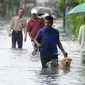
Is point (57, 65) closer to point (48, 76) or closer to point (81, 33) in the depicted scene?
point (48, 76)

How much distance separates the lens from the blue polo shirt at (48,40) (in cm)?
1259

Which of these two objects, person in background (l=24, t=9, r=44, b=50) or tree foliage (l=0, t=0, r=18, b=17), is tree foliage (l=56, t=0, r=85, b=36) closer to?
person in background (l=24, t=9, r=44, b=50)

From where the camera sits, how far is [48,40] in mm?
12641

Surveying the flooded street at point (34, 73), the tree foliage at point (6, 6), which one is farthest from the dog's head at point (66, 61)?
the tree foliage at point (6, 6)

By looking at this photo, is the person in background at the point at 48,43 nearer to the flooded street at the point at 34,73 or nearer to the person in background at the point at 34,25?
the flooded street at the point at 34,73

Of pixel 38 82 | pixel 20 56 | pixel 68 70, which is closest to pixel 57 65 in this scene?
pixel 68 70

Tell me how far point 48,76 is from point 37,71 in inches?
40.5

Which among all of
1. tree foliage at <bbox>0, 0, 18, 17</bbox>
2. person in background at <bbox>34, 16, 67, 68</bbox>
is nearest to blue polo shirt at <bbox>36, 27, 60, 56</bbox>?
person in background at <bbox>34, 16, 67, 68</bbox>

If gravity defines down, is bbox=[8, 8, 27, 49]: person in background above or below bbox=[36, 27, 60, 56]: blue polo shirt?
below

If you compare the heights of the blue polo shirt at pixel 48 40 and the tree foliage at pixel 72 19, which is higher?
the blue polo shirt at pixel 48 40

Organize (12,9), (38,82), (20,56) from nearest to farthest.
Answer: (38,82) < (20,56) < (12,9)

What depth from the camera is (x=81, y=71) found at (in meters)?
13.4

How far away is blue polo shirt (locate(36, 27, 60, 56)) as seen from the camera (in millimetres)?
12586

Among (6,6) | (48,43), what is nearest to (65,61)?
(48,43)
